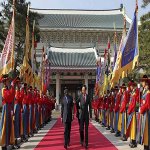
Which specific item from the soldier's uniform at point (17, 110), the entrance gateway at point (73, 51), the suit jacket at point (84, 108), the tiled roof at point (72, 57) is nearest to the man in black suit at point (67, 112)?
the suit jacket at point (84, 108)

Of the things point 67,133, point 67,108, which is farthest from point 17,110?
point 67,133

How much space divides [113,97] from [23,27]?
35.7 ft

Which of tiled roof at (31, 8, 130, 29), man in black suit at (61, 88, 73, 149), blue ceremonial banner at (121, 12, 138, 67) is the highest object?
tiled roof at (31, 8, 130, 29)

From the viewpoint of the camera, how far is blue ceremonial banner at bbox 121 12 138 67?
32.5 feet

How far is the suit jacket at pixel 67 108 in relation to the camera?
9078 mm

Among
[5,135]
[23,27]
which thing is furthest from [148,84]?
[23,27]

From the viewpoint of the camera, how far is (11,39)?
10.0 metres

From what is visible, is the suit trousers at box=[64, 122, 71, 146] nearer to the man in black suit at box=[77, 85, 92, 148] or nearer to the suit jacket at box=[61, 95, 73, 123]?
the suit jacket at box=[61, 95, 73, 123]

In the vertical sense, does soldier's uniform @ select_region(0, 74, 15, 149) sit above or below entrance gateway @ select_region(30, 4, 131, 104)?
below

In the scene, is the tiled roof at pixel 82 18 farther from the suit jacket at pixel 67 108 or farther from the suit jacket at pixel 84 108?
the suit jacket at pixel 67 108

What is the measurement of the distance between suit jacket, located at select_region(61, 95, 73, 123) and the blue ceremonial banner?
2.15 m

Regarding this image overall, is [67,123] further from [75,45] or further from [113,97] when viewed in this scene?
[75,45]

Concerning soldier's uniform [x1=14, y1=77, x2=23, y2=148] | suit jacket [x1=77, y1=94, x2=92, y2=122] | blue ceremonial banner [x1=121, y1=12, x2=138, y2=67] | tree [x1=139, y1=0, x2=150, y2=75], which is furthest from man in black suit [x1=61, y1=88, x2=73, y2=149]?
tree [x1=139, y1=0, x2=150, y2=75]

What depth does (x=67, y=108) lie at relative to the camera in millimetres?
9125
